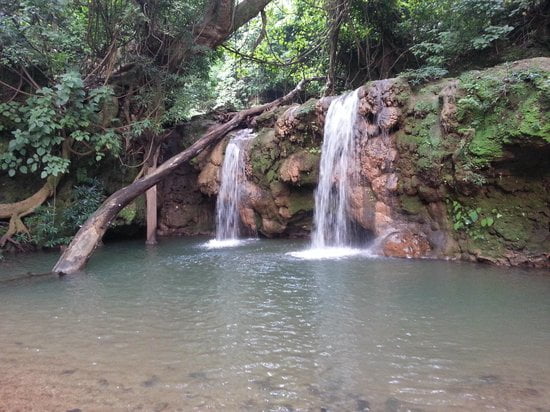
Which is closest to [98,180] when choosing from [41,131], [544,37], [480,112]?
[41,131]

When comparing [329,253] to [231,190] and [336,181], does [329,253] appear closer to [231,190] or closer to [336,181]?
[336,181]

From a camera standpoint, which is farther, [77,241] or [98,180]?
[98,180]

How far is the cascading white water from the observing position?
1086 centimetres

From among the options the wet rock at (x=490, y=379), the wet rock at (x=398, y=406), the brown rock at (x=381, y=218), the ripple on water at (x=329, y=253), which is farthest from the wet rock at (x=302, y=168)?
the wet rock at (x=398, y=406)

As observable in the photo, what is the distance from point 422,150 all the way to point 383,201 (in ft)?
3.83

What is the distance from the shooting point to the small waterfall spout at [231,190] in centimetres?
1086

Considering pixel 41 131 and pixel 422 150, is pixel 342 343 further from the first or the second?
pixel 41 131

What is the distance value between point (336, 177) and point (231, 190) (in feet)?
10.6

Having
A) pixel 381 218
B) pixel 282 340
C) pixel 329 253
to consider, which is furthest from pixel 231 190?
pixel 282 340

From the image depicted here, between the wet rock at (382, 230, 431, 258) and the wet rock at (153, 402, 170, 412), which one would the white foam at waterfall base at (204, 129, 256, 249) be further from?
the wet rock at (153, 402, 170, 412)

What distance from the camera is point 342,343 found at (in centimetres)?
366

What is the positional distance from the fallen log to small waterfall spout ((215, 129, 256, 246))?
0.59 metres

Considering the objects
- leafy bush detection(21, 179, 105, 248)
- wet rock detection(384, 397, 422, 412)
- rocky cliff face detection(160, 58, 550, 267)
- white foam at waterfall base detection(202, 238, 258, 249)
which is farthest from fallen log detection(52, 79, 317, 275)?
wet rock detection(384, 397, 422, 412)

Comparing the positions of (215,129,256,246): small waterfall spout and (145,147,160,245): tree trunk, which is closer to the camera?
(145,147,160,245): tree trunk
